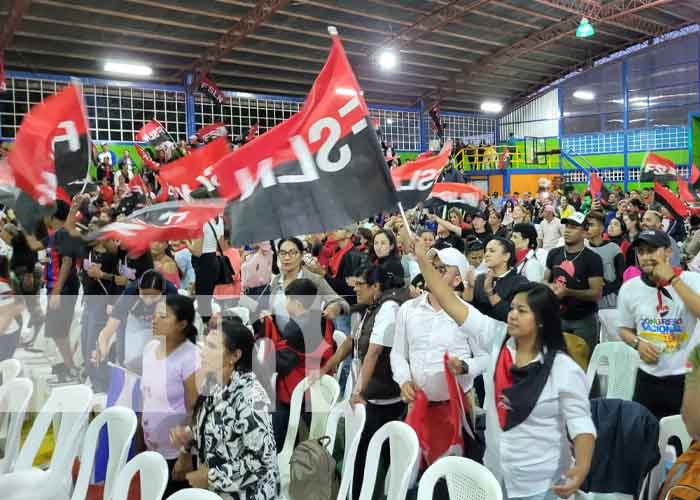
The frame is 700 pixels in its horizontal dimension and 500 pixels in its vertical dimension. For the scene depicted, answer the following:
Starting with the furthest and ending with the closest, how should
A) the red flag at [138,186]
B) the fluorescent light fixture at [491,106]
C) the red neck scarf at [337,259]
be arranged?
1. the fluorescent light fixture at [491,106]
2. the red flag at [138,186]
3. the red neck scarf at [337,259]

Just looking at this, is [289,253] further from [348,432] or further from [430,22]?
[430,22]

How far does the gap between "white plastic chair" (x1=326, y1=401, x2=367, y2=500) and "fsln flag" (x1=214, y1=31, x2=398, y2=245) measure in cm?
86

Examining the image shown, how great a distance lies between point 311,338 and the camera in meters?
3.67

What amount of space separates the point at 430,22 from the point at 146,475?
17152 mm

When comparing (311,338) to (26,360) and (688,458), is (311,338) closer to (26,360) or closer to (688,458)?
(688,458)

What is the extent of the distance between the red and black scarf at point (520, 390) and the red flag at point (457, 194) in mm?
3918

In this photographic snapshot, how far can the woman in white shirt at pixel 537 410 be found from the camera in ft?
7.30

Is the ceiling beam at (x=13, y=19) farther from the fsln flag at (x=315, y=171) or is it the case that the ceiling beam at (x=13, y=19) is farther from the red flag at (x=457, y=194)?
the fsln flag at (x=315, y=171)

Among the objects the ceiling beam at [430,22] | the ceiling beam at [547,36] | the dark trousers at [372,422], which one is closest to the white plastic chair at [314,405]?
the dark trousers at [372,422]

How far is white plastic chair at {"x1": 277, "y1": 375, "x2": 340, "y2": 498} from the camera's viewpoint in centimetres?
340

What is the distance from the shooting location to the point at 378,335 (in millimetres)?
3305

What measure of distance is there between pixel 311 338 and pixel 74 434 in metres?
1.32

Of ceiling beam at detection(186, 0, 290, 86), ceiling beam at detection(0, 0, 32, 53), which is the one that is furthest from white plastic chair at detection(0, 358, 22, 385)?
ceiling beam at detection(186, 0, 290, 86)

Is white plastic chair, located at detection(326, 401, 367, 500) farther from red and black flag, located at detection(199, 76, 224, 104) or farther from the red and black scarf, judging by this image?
red and black flag, located at detection(199, 76, 224, 104)
